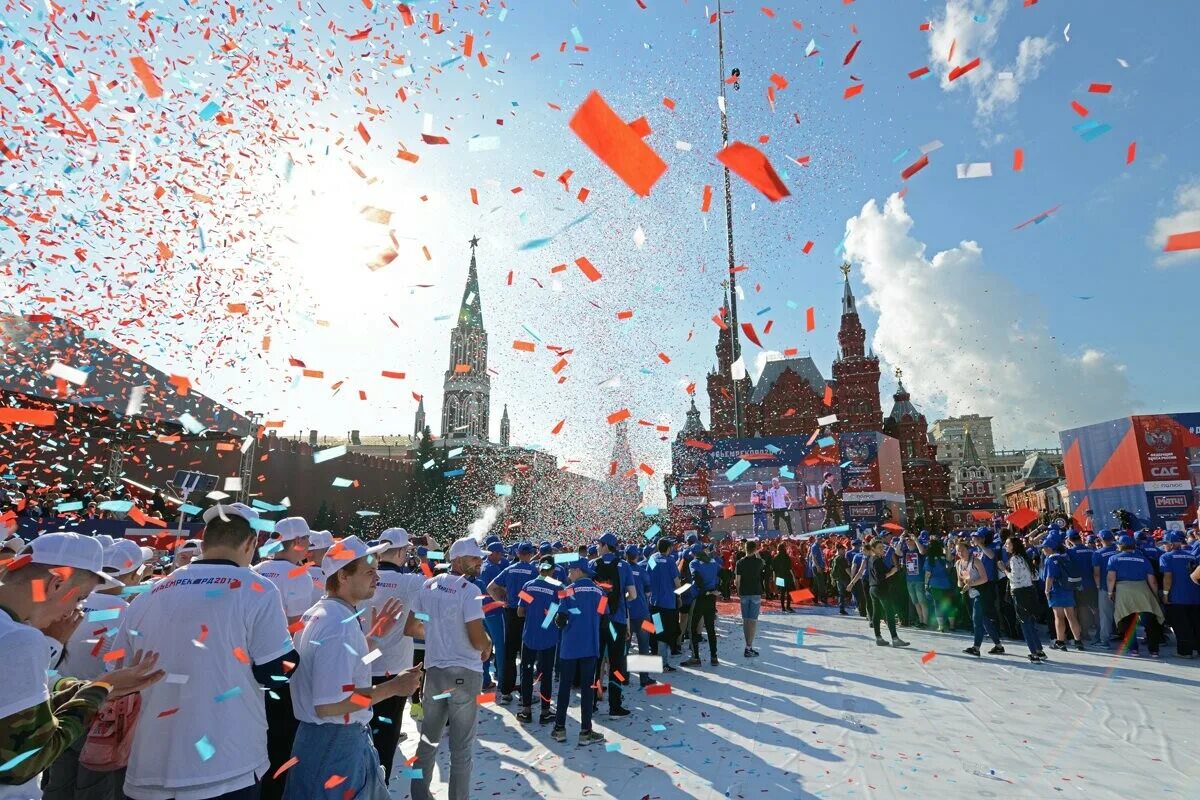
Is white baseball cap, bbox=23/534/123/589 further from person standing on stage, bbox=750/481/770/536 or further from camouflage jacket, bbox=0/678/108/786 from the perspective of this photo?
person standing on stage, bbox=750/481/770/536

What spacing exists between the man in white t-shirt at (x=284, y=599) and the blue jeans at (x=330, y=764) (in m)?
0.29

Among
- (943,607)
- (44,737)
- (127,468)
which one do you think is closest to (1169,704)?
(943,607)

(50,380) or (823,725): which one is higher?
(50,380)

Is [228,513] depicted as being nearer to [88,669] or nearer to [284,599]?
[88,669]

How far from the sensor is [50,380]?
17.7 m

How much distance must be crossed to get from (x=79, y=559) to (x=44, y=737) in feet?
2.35

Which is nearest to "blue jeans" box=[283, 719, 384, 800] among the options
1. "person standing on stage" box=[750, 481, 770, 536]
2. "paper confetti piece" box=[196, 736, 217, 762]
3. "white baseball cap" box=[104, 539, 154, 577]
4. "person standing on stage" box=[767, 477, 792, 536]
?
"paper confetti piece" box=[196, 736, 217, 762]

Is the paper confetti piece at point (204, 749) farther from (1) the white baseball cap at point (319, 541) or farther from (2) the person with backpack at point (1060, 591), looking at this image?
(2) the person with backpack at point (1060, 591)

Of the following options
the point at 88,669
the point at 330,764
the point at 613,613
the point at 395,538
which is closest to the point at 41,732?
the point at 330,764

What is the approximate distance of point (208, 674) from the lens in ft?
9.54

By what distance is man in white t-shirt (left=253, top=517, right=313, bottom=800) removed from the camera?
3.76 meters

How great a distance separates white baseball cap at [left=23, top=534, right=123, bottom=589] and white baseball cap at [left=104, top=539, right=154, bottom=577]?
2.53 metres

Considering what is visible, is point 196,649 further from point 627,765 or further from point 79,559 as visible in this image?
point 627,765

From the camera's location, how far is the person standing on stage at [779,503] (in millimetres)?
39438
